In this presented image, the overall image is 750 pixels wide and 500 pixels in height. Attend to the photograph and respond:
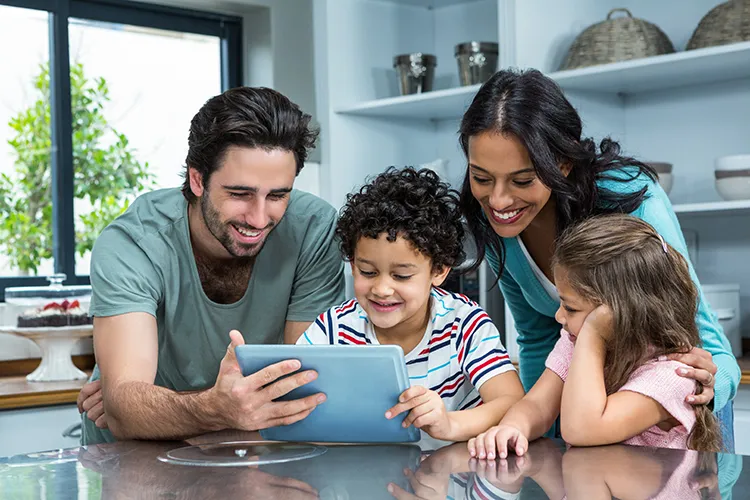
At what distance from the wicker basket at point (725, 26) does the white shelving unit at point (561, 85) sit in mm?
57

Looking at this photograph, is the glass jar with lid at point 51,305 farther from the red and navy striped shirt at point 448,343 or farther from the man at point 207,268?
the red and navy striped shirt at point 448,343

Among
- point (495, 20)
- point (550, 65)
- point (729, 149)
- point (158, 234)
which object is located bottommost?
point (158, 234)

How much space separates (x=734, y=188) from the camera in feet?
8.54

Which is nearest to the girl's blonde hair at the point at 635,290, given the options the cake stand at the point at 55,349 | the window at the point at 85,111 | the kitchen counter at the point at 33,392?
the kitchen counter at the point at 33,392

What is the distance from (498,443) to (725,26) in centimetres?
175

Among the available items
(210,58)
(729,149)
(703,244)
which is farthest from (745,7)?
(210,58)

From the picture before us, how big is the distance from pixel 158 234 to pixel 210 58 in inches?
79.0

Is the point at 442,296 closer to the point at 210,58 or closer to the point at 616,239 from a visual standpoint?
the point at 616,239

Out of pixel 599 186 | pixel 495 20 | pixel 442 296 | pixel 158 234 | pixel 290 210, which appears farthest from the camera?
pixel 495 20

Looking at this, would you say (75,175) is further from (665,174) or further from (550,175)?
(550,175)

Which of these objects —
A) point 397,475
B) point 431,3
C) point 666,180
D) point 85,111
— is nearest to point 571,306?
point 397,475

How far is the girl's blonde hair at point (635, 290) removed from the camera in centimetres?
144

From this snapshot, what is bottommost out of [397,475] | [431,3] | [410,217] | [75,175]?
[397,475]

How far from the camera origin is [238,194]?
1800mm
